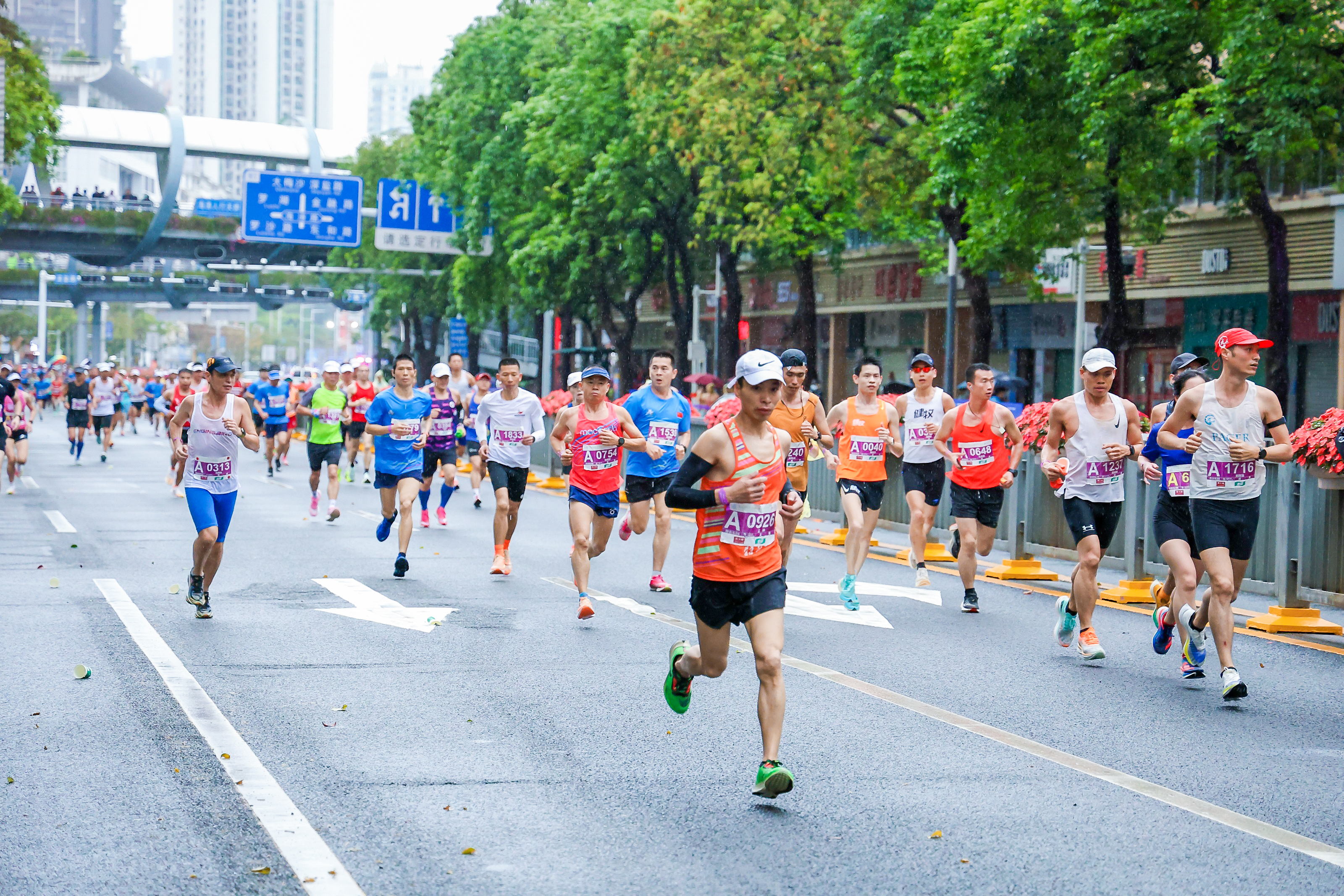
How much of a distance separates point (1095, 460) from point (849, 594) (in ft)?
8.70

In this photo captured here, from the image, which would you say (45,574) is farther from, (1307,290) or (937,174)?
(1307,290)

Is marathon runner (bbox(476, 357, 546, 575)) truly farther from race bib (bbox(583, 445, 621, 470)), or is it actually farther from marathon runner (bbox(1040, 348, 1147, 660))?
marathon runner (bbox(1040, 348, 1147, 660))

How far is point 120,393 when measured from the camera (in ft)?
151

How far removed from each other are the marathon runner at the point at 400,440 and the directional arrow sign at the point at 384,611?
1362 millimetres

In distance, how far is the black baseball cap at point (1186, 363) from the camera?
10.7m

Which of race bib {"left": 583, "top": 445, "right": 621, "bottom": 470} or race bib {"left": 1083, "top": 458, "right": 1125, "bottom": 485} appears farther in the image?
race bib {"left": 583, "top": 445, "right": 621, "bottom": 470}

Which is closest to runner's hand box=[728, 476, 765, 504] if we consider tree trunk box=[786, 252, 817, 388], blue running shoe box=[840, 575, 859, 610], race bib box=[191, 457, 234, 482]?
blue running shoe box=[840, 575, 859, 610]

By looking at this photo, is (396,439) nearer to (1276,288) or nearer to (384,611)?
(384,611)

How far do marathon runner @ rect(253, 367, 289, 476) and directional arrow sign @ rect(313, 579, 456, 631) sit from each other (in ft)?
54.0

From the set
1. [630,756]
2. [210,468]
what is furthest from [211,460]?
[630,756]

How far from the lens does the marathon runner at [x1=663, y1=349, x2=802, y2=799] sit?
21.4ft

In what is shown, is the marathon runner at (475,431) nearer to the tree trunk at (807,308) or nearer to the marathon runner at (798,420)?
the marathon runner at (798,420)

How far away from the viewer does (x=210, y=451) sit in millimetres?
11656

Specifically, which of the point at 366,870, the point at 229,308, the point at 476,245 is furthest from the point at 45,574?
the point at 229,308
